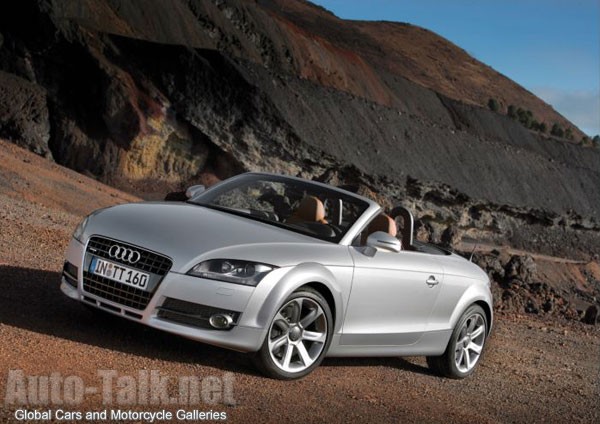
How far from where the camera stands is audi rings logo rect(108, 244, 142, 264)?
6.55m

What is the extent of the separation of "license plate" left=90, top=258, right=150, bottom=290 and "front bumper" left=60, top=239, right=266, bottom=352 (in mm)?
137

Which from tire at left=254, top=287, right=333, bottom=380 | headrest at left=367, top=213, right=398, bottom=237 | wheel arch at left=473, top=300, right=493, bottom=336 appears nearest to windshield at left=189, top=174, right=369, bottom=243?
headrest at left=367, top=213, right=398, bottom=237

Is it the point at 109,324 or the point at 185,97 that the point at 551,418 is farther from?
the point at 185,97

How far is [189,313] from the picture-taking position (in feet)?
21.0

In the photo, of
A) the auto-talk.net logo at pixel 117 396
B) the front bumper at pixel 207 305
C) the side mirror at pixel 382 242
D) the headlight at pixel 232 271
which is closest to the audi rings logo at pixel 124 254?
the front bumper at pixel 207 305

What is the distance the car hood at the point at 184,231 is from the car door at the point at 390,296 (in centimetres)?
48

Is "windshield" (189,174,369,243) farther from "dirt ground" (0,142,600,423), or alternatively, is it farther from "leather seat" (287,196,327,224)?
"dirt ground" (0,142,600,423)

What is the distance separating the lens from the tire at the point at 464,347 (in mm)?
8695

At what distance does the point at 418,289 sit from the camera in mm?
7914

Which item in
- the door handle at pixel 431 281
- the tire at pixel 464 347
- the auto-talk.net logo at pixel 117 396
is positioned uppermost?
the door handle at pixel 431 281

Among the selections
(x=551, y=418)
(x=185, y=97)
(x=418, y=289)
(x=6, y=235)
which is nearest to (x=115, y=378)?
(x=418, y=289)

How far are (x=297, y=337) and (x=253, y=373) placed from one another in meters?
0.41

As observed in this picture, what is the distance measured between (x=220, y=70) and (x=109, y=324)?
1184 inches

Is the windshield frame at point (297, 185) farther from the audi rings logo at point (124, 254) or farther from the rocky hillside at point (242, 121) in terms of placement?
the rocky hillside at point (242, 121)
